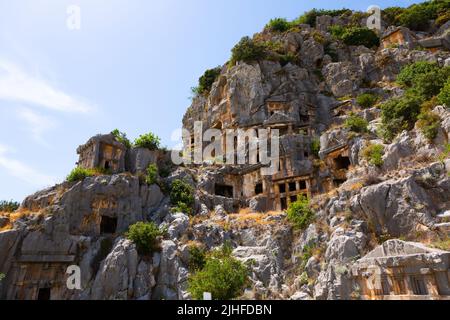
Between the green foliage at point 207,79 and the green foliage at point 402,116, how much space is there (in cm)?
3663

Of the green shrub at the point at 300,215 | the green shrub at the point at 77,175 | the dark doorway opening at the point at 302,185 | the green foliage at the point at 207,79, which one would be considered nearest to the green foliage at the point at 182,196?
the green shrub at the point at 77,175

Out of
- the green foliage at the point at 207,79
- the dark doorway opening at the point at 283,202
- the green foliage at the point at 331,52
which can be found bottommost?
the dark doorway opening at the point at 283,202

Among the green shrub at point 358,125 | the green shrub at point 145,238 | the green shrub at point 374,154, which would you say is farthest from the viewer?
the green shrub at point 358,125

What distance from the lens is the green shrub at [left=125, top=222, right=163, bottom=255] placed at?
27969mm

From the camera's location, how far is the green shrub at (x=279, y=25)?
64.4 m

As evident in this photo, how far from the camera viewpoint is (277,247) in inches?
1025

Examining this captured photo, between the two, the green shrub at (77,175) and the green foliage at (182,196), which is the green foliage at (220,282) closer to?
the green foliage at (182,196)

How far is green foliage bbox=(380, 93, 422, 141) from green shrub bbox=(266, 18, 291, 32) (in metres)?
40.0

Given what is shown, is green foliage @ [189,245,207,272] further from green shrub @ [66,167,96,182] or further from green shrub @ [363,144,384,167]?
green shrub @ [363,144,384,167]

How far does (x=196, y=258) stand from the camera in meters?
26.1

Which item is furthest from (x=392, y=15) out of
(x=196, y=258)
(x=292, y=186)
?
(x=196, y=258)

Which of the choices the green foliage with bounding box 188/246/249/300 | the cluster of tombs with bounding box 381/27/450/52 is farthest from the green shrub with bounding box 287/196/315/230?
the cluster of tombs with bounding box 381/27/450/52
